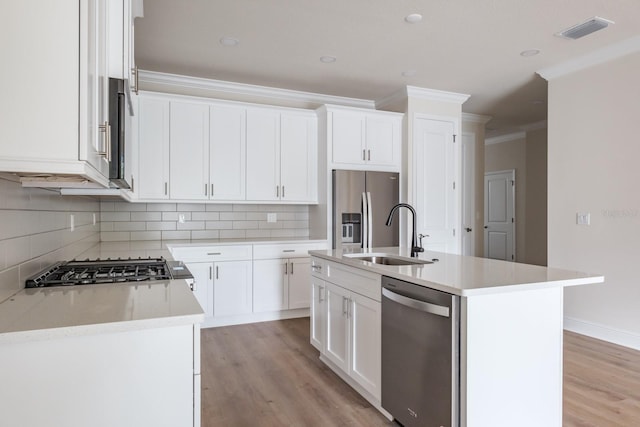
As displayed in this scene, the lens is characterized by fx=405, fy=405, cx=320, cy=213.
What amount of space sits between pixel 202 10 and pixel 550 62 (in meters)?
3.32

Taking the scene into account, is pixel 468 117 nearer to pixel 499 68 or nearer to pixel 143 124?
pixel 499 68

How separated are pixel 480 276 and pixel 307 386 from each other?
4.79 ft

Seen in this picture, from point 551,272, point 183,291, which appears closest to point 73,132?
point 183,291

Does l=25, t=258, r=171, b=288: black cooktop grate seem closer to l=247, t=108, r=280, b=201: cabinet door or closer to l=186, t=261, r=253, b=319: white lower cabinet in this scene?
l=186, t=261, r=253, b=319: white lower cabinet

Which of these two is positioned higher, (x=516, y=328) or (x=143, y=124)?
(x=143, y=124)

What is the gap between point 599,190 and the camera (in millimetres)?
3857

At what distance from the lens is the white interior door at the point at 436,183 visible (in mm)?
4980

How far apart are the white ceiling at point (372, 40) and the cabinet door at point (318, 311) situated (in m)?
2.04

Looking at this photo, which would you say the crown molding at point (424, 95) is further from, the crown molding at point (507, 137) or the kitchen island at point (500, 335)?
the kitchen island at point (500, 335)

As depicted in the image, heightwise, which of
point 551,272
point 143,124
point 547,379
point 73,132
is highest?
point 143,124

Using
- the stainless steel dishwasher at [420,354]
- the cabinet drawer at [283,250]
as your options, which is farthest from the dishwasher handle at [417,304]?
the cabinet drawer at [283,250]

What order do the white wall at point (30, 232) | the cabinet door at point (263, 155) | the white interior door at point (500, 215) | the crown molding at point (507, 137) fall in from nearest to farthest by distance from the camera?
1. the white wall at point (30, 232)
2. the cabinet door at point (263, 155)
3. the crown molding at point (507, 137)
4. the white interior door at point (500, 215)

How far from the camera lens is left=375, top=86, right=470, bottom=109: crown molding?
15.9ft

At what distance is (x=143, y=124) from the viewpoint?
4.02 metres
